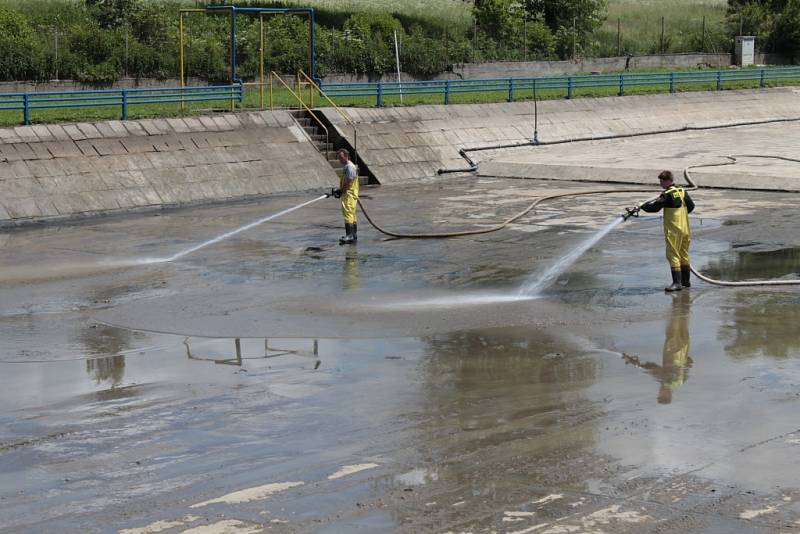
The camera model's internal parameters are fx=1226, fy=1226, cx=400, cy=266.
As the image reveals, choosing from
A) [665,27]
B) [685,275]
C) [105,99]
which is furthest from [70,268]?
[665,27]

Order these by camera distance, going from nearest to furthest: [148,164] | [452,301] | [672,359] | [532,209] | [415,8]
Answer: [672,359] < [452,301] < [532,209] < [148,164] < [415,8]

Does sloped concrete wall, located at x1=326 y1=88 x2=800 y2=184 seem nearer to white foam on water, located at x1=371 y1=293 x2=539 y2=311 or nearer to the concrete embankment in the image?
the concrete embankment

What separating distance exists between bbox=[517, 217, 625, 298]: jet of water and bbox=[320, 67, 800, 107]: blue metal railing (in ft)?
44.7

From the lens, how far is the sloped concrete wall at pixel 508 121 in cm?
3039

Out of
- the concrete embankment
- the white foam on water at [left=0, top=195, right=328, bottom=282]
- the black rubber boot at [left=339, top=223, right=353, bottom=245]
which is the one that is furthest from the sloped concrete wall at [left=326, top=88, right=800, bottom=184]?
the white foam on water at [left=0, top=195, right=328, bottom=282]

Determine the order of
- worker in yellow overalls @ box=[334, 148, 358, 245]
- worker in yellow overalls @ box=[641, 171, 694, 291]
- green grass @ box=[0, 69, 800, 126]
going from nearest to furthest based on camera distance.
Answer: worker in yellow overalls @ box=[641, 171, 694, 291], worker in yellow overalls @ box=[334, 148, 358, 245], green grass @ box=[0, 69, 800, 126]

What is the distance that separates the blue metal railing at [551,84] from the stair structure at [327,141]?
5.76 ft

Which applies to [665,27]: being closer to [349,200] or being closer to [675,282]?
[349,200]

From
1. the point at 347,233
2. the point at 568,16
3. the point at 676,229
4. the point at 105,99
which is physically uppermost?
the point at 568,16

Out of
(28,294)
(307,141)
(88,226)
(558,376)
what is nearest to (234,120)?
(307,141)

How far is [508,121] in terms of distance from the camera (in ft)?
113

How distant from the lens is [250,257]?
1850 cm

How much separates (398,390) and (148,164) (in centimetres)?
1649

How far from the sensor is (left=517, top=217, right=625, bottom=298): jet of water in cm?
1543
